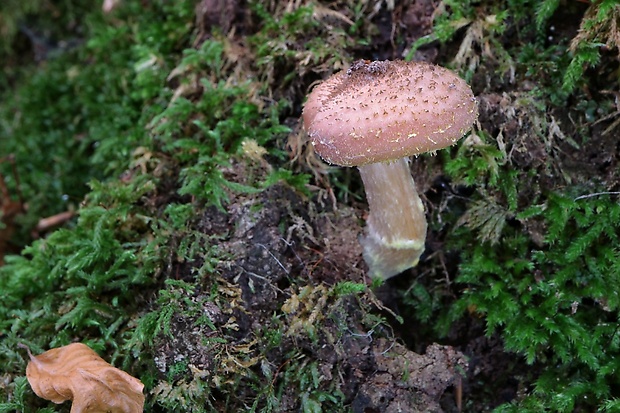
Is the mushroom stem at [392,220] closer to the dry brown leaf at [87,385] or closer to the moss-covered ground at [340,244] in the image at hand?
the moss-covered ground at [340,244]

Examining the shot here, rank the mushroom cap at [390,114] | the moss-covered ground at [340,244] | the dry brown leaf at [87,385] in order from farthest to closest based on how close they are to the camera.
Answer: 1. the moss-covered ground at [340,244]
2. the dry brown leaf at [87,385]
3. the mushroom cap at [390,114]

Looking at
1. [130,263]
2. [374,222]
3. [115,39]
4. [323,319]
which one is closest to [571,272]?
[374,222]

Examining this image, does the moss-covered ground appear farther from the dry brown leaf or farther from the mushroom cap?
the mushroom cap

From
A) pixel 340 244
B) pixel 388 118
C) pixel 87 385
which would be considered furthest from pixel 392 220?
pixel 87 385

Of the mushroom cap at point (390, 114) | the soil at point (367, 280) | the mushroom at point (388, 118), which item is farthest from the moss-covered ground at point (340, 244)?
the mushroom cap at point (390, 114)

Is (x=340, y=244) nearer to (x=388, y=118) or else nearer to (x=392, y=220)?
(x=392, y=220)

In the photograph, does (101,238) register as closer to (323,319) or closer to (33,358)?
(33,358)
